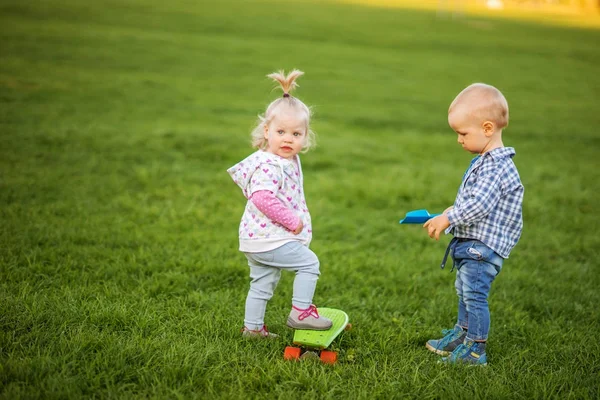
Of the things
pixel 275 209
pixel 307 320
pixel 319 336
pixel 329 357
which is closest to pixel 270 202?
pixel 275 209

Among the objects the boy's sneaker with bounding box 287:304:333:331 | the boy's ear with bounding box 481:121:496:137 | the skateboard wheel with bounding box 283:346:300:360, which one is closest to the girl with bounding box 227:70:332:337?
the boy's sneaker with bounding box 287:304:333:331

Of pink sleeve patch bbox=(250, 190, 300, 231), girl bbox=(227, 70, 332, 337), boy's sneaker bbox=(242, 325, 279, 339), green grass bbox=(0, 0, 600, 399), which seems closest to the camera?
green grass bbox=(0, 0, 600, 399)

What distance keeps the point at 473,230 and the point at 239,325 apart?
174 cm

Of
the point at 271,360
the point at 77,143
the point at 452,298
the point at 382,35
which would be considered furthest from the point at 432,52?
the point at 271,360

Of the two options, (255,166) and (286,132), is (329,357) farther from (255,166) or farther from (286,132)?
(286,132)

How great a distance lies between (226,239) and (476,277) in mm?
2979

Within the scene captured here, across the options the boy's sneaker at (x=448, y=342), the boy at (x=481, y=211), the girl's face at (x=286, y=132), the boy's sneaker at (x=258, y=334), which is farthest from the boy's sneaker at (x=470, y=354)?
the girl's face at (x=286, y=132)

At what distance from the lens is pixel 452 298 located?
5.03 m

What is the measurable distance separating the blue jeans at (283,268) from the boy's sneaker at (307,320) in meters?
0.04

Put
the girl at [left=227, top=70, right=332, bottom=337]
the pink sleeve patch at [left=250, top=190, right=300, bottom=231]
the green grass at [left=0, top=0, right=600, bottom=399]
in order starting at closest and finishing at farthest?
the green grass at [left=0, top=0, right=600, bottom=399]
the pink sleeve patch at [left=250, top=190, right=300, bottom=231]
the girl at [left=227, top=70, right=332, bottom=337]

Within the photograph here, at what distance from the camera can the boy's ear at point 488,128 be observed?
11.9 ft

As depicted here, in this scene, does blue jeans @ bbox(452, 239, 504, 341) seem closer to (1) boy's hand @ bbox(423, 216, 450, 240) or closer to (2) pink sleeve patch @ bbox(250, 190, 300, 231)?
(1) boy's hand @ bbox(423, 216, 450, 240)

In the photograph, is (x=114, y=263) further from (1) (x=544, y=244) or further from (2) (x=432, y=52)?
(2) (x=432, y=52)

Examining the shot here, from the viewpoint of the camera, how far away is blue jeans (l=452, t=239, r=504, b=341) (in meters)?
3.70
